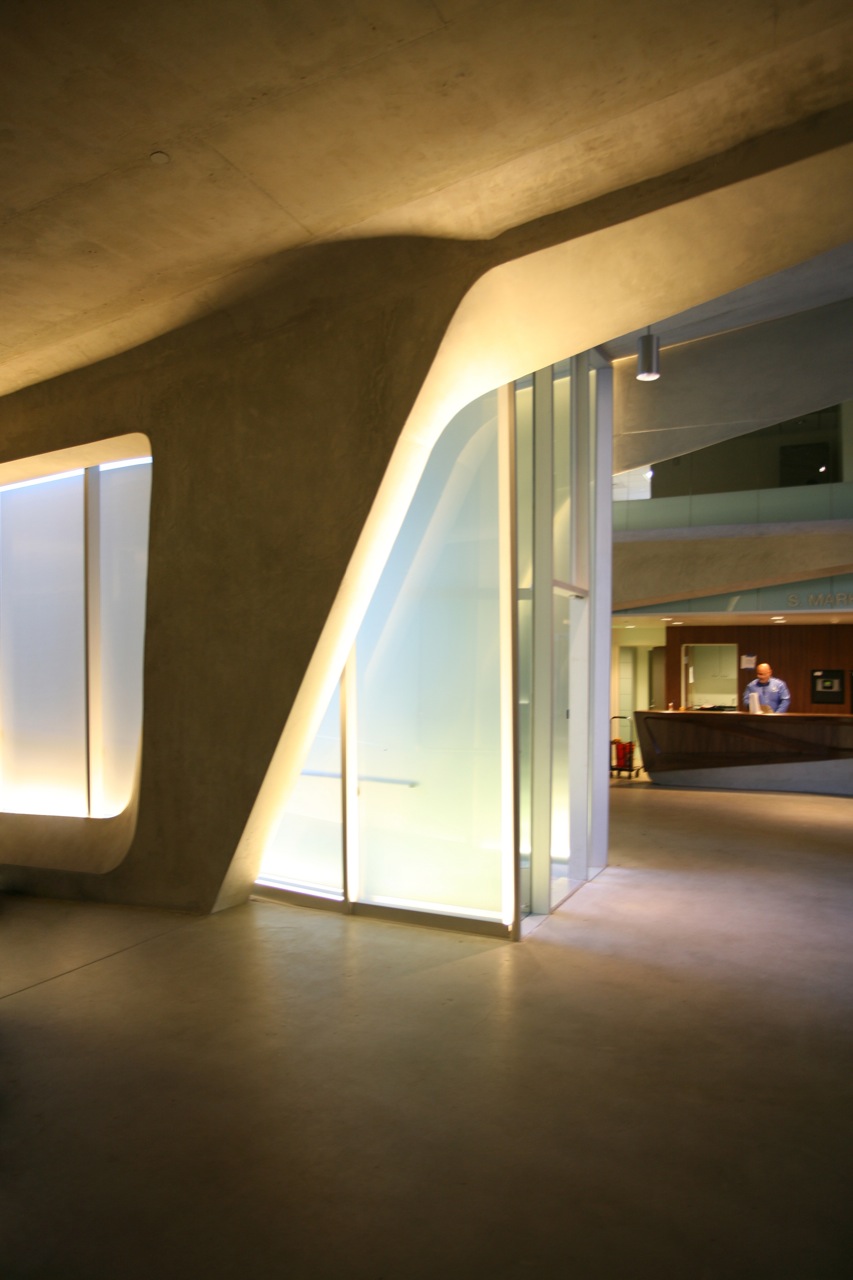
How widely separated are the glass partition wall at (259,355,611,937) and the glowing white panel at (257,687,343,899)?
1 cm

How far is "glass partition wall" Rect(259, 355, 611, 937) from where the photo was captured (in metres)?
5.69

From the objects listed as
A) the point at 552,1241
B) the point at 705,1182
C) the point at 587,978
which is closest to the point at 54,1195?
the point at 552,1241

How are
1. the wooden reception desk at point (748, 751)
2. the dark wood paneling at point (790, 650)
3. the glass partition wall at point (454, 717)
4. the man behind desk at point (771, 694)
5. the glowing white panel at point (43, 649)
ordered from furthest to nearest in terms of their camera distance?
the dark wood paneling at point (790, 650) → the man behind desk at point (771, 694) → the wooden reception desk at point (748, 751) → the glowing white panel at point (43, 649) → the glass partition wall at point (454, 717)

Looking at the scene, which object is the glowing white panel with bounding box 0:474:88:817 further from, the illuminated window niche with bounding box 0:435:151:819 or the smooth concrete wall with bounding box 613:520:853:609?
the smooth concrete wall with bounding box 613:520:853:609

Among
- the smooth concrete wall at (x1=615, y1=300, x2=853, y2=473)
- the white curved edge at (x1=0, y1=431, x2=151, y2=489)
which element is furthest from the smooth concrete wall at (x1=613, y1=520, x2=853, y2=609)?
the white curved edge at (x1=0, y1=431, x2=151, y2=489)

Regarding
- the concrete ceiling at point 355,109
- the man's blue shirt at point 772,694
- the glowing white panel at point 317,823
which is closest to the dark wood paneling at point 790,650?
the man's blue shirt at point 772,694

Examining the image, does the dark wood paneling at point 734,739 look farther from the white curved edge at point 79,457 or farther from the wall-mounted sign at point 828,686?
the white curved edge at point 79,457

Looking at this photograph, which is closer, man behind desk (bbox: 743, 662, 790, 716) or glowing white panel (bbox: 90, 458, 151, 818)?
glowing white panel (bbox: 90, 458, 151, 818)

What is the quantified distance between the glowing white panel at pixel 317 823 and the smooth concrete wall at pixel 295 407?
15.0 inches

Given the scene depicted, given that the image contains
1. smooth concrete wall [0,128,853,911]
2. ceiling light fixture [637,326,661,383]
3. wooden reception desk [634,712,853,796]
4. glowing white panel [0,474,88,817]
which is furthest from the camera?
wooden reception desk [634,712,853,796]

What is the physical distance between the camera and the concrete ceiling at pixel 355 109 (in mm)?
3178

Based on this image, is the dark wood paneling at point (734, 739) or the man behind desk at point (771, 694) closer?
the dark wood paneling at point (734, 739)

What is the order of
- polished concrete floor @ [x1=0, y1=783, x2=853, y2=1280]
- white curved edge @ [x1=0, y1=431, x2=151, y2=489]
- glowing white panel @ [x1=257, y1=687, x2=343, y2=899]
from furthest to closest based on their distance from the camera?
white curved edge @ [x1=0, y1=431, x2=151, y2=489] < glowing white panel @ [x1=257, y1=687, x2=343, y2=899] < polished concrete floor @ [x1=0, y1=783, x2=853, y2=1280]

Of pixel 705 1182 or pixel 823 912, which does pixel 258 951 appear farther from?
pixel 823 912
